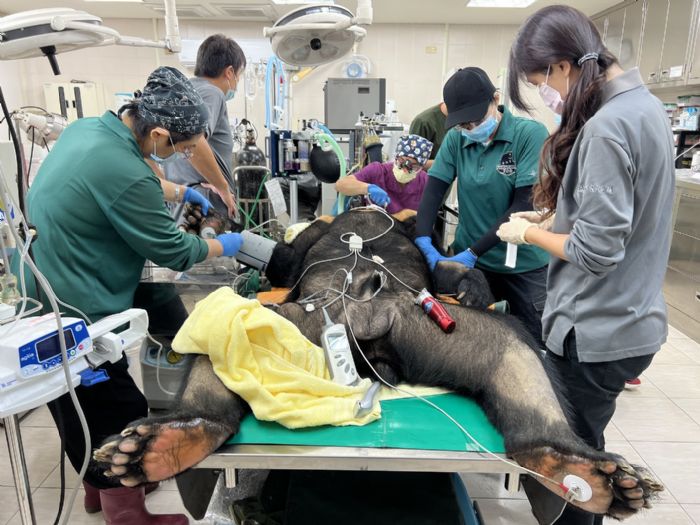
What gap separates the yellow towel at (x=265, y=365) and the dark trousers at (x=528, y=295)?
39.6 inches

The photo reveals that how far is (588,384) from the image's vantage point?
130cm

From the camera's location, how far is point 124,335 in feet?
3.68

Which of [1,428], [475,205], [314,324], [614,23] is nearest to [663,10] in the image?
[614,23]

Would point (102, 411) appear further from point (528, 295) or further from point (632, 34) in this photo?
point (632, 34)

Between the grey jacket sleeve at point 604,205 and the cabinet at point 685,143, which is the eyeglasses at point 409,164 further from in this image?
the cabinet at point 685,143

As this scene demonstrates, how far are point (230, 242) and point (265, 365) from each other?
32.9 inches

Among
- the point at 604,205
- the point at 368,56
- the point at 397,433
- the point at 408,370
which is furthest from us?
the point at 368,56

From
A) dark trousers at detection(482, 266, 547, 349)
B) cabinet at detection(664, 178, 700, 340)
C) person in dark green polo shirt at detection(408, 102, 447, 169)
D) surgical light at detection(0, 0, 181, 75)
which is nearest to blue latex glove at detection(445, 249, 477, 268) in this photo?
dark trousers at detection(482, 266, 547, 349)

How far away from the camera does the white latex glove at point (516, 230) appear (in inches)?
54.2

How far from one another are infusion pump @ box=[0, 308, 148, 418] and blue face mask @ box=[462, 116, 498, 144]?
1.48m

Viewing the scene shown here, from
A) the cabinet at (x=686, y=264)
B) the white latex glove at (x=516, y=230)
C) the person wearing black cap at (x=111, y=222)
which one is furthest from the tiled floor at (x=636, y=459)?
the white latex glove at (x=516, y=230)

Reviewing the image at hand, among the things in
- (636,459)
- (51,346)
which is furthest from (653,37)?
(51,346)

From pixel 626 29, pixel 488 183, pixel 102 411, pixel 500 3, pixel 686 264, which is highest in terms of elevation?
pixel 500 3

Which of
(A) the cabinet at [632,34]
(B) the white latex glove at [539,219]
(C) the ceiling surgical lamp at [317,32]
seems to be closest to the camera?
(B) the white latex glove at [539,219]
